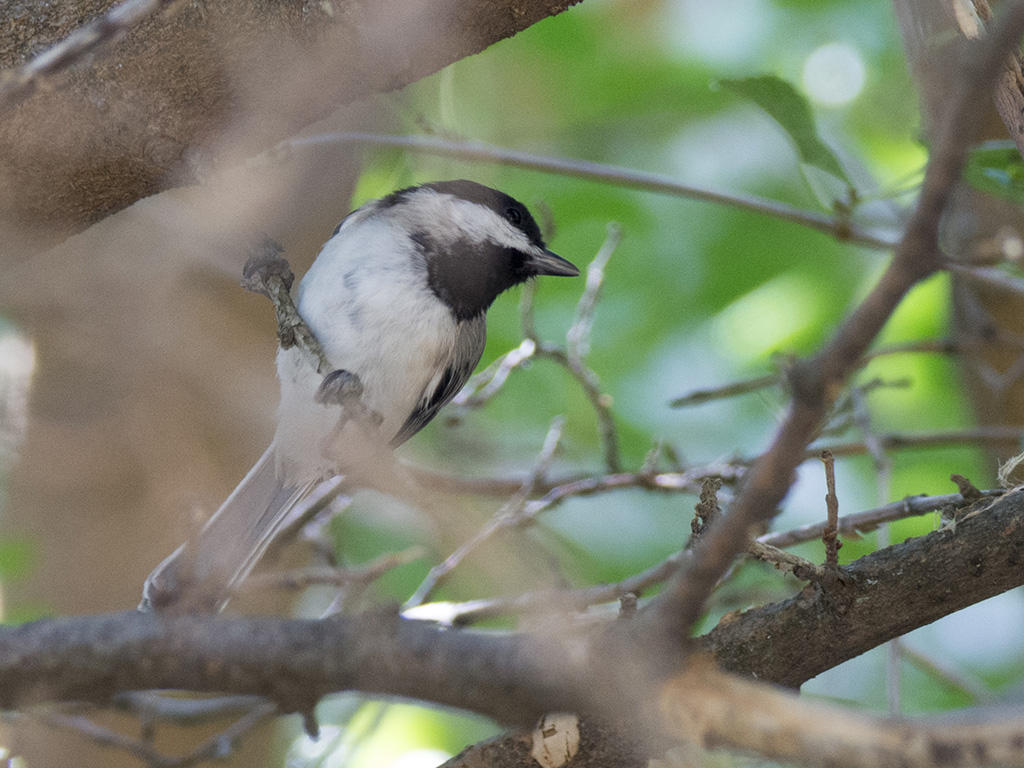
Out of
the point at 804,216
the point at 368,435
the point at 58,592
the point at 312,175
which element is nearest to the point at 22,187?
the point at 368,435

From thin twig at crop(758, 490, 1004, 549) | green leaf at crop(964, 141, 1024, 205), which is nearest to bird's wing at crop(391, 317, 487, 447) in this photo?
thin twig at crop(758, 490, 1004, 549)

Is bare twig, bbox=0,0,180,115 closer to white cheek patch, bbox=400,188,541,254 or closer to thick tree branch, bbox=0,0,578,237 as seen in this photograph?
thick tree branch, bbox=0,0,578,237

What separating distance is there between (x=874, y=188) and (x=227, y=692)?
248cm

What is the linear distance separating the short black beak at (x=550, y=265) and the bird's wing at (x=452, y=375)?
0.63ft

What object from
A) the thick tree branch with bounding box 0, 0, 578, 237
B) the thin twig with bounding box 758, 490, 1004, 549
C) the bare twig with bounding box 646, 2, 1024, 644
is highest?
the thick tree branch with bounding box 0, 0, 578, 237

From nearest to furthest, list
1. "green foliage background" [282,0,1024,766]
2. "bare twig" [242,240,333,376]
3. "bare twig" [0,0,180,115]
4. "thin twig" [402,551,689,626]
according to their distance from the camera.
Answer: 1. "bare twig" [0,0,180,115]
2. "thin twig" [402,551,689,626]
3. "bare twig" [242,240,333,376]
4. "green foliage background" [282,0,1024,766]

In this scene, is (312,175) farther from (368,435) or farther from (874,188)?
(874,188)

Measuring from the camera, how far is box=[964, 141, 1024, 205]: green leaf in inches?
76.0

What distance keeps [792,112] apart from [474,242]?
0.82 metres

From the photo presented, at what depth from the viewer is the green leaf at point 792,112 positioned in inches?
77.4

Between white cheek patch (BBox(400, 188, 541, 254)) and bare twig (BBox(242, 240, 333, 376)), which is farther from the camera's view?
white cheek patch (BBox(400, 188, 541, 254))

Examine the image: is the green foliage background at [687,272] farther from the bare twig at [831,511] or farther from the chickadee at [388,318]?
the bare twig at [831,511]

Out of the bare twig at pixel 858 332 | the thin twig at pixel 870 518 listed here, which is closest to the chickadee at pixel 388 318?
the thin twig at pixel 870 518

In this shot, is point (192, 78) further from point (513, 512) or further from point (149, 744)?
point (149, 744)
